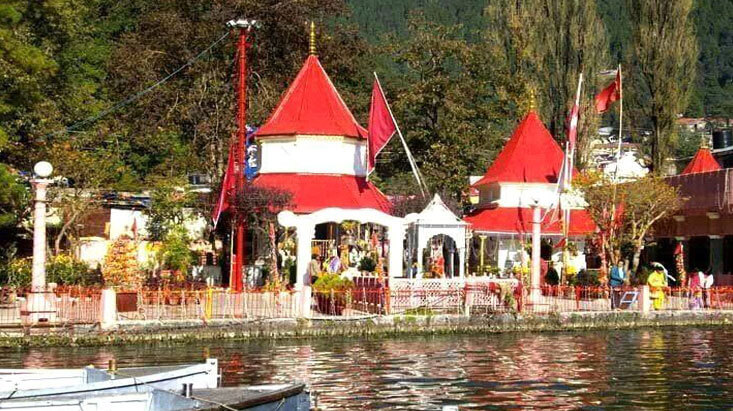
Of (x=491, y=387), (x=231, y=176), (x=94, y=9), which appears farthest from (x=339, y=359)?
(x=94, y=9)

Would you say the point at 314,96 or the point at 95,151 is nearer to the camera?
the point at 314,96

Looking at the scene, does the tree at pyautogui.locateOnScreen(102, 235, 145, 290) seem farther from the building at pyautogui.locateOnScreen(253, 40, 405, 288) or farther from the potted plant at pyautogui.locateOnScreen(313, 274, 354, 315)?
the building at pyautogui.locateOnScreen(253, 40, 405, 288)

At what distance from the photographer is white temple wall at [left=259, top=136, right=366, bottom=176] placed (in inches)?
2035

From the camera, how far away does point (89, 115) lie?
6700 centimetres

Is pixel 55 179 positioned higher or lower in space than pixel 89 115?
lower

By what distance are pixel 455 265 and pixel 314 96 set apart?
386 inches

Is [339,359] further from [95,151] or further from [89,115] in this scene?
[89,115]

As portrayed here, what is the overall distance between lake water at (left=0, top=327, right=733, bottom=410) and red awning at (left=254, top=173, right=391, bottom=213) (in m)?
13.1

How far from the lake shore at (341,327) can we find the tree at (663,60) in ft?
74.9

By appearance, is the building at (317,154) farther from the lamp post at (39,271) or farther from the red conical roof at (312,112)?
the lamp post at (39,271)

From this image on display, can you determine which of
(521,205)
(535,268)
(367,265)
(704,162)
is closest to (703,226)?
(521,205)

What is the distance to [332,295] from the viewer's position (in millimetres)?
38812

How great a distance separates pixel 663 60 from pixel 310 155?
21218 mm

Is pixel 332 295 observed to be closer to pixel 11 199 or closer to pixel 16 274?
pixel 11 199
